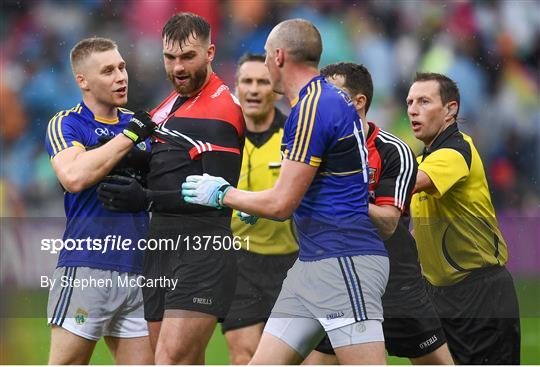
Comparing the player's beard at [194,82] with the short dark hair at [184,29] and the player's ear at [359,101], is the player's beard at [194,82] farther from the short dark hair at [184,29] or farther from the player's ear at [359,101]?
the player's ear at [359,101]

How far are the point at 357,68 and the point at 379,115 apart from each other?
4.61m

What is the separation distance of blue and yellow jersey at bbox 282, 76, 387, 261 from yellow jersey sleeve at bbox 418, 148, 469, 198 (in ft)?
3.08

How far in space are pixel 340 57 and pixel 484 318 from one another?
16.3 feet

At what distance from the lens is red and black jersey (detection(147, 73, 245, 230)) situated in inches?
184

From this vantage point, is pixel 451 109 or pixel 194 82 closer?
pixel 194 82

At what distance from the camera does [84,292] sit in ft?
15.4

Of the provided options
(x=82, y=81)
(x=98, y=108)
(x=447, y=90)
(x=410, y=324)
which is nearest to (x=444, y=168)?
(x=447, y=90)

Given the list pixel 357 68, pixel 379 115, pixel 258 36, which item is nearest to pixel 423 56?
pixel 379 115

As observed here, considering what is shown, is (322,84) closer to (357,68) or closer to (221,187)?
(221,187)

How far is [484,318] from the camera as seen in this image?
5.22m

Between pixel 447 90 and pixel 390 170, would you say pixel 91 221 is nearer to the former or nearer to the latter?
pixel 390 170

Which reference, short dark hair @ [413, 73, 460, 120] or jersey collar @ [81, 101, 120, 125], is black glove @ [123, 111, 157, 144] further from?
short dark hair @ [413, 73, 460, 120]

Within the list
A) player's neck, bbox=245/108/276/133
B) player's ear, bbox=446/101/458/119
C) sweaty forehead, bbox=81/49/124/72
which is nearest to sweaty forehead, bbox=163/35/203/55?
sweaty forehead, bbox=81/49/124/72

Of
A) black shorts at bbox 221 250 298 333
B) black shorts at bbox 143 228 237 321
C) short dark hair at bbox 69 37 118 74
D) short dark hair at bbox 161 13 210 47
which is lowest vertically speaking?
black shorts at bbox 221 250 298 333
